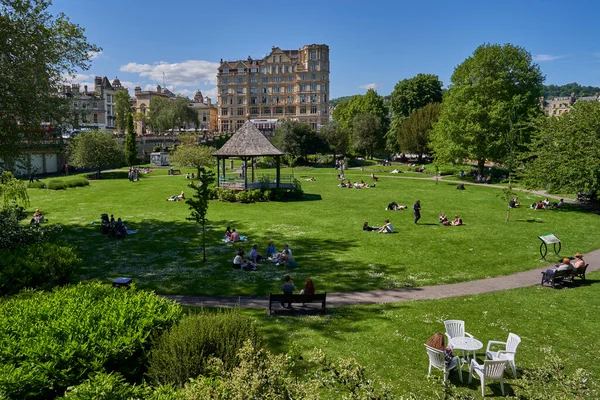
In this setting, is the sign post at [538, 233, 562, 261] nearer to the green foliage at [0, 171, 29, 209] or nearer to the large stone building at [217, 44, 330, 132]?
the green foliage at [0, 171, 29, 209]

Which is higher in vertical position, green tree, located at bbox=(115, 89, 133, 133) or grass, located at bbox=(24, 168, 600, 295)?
green tree, located at bbox=(115, 89, 133, 133)

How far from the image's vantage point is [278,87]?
390 ft

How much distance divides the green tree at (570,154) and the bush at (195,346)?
1249 inches

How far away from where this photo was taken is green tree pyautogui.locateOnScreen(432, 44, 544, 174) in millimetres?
48281

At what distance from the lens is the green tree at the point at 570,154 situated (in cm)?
3088

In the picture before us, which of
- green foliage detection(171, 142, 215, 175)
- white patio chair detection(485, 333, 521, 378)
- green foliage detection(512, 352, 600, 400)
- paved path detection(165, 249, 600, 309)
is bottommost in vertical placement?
paved path detection(165, 249, 600, 309)

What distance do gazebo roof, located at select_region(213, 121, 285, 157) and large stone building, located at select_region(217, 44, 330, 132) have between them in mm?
77627

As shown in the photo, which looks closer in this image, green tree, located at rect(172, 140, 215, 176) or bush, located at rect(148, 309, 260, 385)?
bush, located at rect(148, 309, 260, 385)

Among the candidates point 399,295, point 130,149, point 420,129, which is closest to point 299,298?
point 399,295

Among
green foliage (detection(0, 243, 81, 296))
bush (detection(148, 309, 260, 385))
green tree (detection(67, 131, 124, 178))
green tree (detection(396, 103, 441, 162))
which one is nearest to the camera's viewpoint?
bush (detection(148, 309, 260, 385))

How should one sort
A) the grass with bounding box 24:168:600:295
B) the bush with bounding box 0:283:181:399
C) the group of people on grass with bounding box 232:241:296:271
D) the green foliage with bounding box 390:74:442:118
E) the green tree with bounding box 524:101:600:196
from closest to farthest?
the bush with bounding box 0:283:181:399 < the grass with bounding box 24:168:600:295 < the group of people on grass with bounding box 232:241:296:271 < the green tree with bounding box 524:101:600:196 < the green foliage with bounding box 390:74:442:118

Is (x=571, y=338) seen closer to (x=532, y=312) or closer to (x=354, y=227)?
(x=532, y=312)

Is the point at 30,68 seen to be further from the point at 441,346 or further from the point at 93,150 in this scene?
the point at 93,150

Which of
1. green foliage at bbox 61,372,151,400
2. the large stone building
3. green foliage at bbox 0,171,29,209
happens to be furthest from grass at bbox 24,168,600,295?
the large stone building
